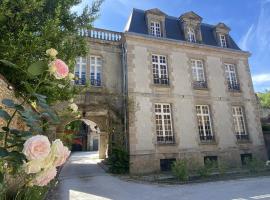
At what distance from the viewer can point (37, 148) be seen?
1.19 meters

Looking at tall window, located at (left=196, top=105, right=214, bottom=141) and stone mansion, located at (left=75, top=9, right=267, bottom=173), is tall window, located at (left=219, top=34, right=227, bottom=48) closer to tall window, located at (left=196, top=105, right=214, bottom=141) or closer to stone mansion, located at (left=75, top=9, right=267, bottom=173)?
stone mansion, located at (left=75, top=9, right=267, bottom=173)

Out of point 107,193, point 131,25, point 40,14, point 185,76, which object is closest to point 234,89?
point 185,76

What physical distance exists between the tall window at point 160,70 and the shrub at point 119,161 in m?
4.35

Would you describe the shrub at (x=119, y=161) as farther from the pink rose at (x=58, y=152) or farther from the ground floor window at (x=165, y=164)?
the pink rose at (x=58, y=152)

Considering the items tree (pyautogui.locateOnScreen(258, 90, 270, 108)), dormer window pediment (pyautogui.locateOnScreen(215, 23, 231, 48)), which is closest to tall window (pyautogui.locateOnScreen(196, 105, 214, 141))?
dormer window pediment (pyautogui.locateOnScreen(215, 23, 231, 48))

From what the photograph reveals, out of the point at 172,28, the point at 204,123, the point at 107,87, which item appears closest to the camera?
the point at 107,87

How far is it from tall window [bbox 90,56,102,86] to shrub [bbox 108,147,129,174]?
3.78 m

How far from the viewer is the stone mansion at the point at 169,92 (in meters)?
11.6

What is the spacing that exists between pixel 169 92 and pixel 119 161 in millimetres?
4698

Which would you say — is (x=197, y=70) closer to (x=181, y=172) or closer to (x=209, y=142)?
(x=209, y=142)

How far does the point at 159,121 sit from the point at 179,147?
1.75m

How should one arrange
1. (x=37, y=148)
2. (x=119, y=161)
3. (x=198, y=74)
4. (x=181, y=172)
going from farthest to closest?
(x=198, y=74) → (x=119, y=161) → (x=181, y=172) → (x=37, y=148)

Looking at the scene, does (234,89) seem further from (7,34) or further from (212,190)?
(7,34)

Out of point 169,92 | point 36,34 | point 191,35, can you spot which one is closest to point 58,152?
point 36,34
